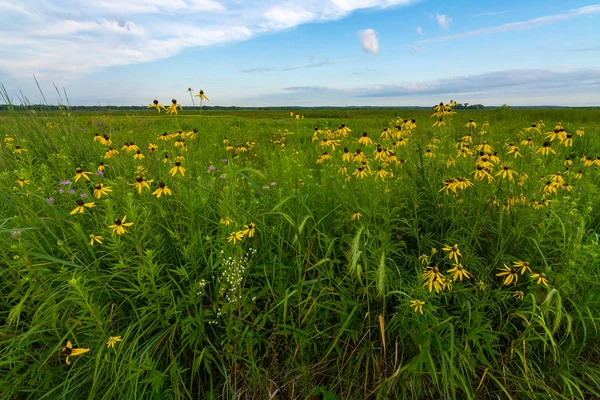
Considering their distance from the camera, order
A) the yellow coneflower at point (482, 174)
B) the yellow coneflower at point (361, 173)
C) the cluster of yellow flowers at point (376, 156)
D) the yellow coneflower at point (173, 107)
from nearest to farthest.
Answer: the yellow coneflower at point (482, 174)
the yellow coneflower at point (361, 173)
the cluster of yellow flowers at point (376, 156)
the yellow coneflower at point (173, 107)

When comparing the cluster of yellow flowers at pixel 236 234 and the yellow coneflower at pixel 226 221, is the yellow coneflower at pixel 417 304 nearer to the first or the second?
the cluster of yellow flowers at pixel 236 234

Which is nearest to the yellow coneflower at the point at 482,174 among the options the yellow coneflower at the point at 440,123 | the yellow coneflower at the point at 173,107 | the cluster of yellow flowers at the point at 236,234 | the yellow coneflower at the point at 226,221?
the yellow coneflower at the point at 440,123

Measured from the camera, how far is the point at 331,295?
223cm

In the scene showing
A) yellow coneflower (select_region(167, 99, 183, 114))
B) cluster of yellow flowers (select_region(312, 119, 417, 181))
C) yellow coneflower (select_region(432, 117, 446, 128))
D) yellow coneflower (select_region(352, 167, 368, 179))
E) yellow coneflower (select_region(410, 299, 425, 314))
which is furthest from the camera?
yellow coneflower (select_region(432, 117, 446, 128))

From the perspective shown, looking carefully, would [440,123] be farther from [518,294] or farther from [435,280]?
[435,280]

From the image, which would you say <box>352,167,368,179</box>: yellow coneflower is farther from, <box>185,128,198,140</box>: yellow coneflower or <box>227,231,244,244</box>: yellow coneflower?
<box>185,128,198,140</box>: yellow coneflower

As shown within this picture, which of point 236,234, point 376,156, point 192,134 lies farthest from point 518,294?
point 192,134

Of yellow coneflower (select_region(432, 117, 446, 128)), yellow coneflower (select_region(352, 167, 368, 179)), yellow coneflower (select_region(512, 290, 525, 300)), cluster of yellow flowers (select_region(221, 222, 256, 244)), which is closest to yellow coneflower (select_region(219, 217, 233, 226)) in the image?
cluster of yellow flowers (select_region(221, 222, 256, 244))

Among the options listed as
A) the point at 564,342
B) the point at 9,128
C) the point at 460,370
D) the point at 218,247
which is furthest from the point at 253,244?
the point at 9,128

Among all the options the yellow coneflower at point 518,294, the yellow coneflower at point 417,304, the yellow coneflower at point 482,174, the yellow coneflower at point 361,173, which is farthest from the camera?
the yellow coneflower at point 361,173

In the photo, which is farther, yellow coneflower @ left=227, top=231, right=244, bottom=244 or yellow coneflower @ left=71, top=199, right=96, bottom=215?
yellow coneflower @ left=71, top=199, right=96, bottom=215

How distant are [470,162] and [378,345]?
2.24 m

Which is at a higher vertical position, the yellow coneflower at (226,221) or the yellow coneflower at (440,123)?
the yellow coneflower at (440,123)

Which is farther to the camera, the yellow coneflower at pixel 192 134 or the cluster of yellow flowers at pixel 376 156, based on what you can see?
the yellow coneflower at pixel 192 134
